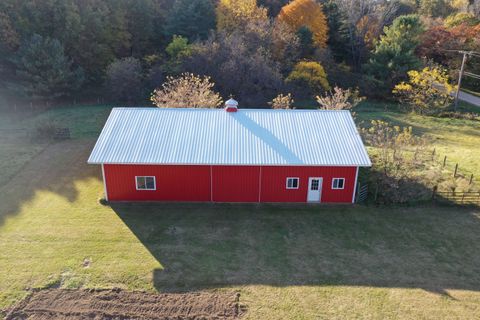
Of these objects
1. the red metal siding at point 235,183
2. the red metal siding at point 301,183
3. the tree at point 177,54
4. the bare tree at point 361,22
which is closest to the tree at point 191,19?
the tree at point 177,54

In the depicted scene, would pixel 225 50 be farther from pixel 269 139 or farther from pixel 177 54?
pixel 269 139

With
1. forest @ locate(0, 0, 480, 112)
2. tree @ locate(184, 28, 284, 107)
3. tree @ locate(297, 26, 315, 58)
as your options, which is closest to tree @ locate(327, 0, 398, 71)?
forest @ locate(0, 0, 480, 112)

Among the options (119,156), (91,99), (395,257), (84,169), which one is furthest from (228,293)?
(91,99)

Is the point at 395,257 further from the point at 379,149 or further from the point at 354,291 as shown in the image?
the point at 379,149

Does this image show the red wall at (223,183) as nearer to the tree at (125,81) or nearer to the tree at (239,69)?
the tree at (239,69)

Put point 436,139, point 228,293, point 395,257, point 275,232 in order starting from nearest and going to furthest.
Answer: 1. point 228,293
2. point 395,257
3. point 275,232
4. point 436,139

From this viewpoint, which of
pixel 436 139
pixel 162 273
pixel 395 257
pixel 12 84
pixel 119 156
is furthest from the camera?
pixel 12 84
